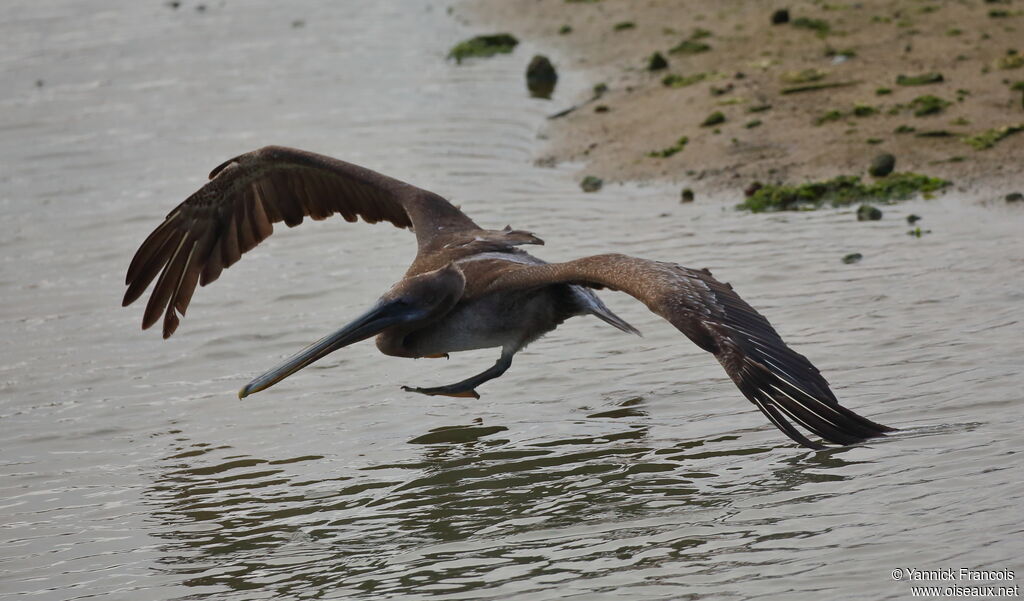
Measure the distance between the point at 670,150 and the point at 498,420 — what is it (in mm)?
4808

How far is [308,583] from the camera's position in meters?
5.83

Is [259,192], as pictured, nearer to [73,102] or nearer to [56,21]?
[73,102]

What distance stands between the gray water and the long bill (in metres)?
0.63

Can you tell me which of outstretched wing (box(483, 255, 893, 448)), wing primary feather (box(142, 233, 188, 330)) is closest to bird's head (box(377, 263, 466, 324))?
outstretched wing (box(483, 255, 893, 448))

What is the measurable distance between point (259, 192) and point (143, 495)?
251 cm

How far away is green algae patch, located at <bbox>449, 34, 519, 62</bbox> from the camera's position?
1616 cm

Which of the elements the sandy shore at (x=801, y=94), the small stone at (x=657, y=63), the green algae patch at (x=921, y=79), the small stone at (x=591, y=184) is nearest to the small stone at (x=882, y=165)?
the sandy shore at (x=801, y=94)

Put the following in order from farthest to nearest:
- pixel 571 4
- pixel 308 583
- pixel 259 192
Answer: pixel 571 4 < pixel 259 192 < pixel 308 583

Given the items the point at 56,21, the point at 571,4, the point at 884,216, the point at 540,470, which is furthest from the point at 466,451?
the point at 56,21

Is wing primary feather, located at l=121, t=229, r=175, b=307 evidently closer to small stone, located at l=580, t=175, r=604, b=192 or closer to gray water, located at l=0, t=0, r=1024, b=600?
gray water, located at l=0, t=0, r=1024, b=600

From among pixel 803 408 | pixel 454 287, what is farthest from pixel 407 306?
pixel 803 408

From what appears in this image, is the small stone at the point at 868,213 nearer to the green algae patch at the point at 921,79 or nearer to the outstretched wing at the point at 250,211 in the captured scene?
the green algae patch at the point at 921,79

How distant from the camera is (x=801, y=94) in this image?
12188 mm

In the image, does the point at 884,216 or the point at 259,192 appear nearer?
the point at 259,192
